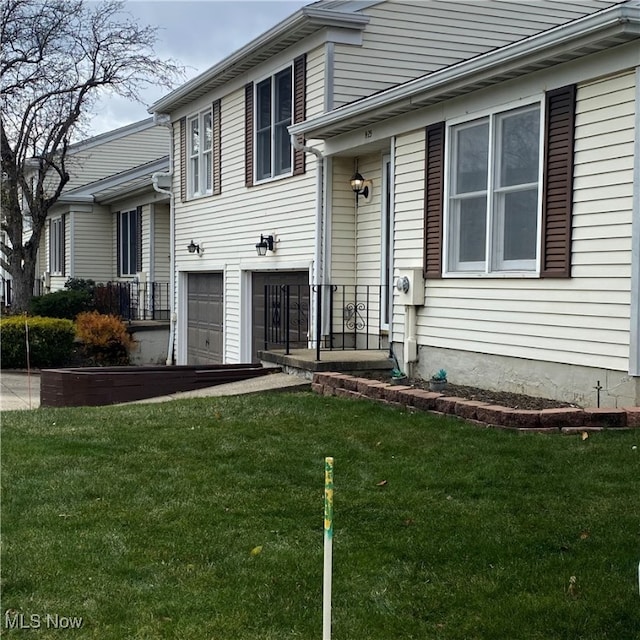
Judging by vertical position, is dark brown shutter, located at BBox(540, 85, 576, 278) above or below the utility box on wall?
above

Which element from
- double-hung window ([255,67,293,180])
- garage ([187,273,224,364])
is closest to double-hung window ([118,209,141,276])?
garage ([187,273,224,364])

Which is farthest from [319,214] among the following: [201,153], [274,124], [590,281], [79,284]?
[79,284]

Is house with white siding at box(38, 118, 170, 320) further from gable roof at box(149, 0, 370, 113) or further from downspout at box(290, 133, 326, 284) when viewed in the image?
downspout at box(290, 133, 326, 284)

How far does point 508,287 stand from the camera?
8.21 meters

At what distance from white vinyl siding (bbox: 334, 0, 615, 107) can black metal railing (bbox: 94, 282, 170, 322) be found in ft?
30.5

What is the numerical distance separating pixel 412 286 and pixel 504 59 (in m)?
2.80

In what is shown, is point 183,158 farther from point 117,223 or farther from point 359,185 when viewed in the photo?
point 117,223

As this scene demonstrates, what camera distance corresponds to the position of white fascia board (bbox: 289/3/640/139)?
658 centimetres

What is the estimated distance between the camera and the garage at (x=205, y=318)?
15945mm

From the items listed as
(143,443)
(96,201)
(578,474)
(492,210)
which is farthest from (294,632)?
(96,201)

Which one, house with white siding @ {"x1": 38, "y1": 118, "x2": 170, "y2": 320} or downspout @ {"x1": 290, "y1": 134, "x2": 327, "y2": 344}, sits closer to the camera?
downspout @ {"x1": 290, "y1": 134, "x2": 327, "y2": 344}

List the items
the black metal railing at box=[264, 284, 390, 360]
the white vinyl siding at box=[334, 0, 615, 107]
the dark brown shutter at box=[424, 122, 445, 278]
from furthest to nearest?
1. the white vinyl siding at box=[334, 0, 615, 107]
2. the black metal railing at box=[264, 284, 390, 360]
3. the dark brown shutter at box=[424, 122, 445, 278]

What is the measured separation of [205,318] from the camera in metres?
16.8

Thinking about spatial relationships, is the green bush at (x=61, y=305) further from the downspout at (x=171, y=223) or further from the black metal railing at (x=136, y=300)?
the downspout at (x=171, y=223)
